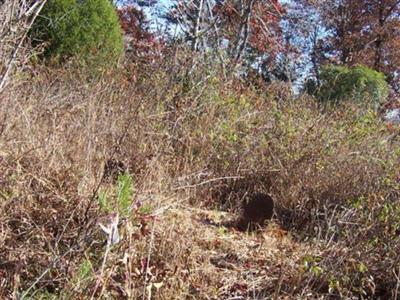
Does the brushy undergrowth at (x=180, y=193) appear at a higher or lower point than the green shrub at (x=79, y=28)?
lower

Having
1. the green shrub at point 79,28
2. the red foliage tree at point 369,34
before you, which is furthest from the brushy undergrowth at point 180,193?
the red foliage tree at point 369,34

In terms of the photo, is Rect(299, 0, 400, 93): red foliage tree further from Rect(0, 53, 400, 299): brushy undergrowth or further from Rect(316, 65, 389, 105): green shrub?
Rect(0, 53, 400, 299): brushy undergrowth

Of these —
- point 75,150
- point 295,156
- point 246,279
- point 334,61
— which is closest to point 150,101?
point 295,156

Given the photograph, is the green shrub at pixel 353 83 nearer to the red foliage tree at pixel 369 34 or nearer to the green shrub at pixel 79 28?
the green shrub at pixel 79 28

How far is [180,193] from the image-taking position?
12.5ft

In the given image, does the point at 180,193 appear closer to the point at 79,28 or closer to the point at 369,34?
the point at 79,28

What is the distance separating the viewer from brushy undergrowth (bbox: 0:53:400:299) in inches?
97.3

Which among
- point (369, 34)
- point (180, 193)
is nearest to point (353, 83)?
point (180, 193)

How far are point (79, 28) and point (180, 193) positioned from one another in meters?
5.70

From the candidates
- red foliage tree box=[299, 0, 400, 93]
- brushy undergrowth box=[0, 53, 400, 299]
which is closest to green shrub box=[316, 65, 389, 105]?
brushy undergrowth box=[0, 53, 400, 299]

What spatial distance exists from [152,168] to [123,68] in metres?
2.83

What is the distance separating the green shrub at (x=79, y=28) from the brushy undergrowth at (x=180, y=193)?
10.3 ft

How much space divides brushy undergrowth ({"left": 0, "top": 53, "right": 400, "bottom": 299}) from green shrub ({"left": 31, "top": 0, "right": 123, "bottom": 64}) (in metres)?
3.15

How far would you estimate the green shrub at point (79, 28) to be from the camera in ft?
27.5
